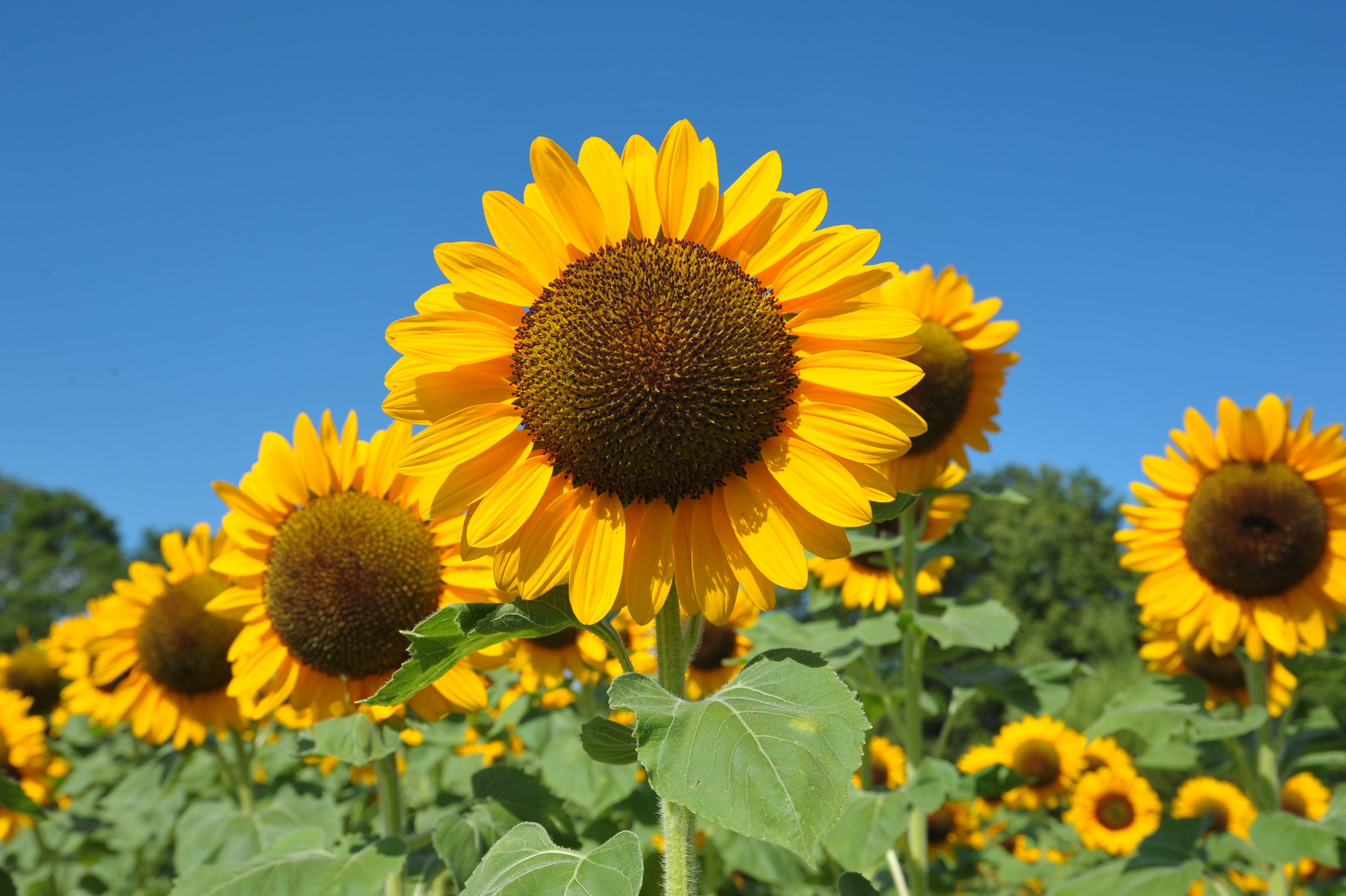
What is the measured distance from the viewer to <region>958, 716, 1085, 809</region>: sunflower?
8016 millimetres

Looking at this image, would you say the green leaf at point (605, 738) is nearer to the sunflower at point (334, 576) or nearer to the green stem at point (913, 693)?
the sunflower at point (334, 576)

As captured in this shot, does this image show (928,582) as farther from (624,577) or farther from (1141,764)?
(624,577)

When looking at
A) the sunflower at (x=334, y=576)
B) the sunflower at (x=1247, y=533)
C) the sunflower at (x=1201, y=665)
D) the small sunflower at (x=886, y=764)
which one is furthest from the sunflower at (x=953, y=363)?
the small sunflower at (x=886, y=764)

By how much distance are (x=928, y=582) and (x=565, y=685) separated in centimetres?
241

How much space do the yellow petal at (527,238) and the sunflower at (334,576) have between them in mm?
878

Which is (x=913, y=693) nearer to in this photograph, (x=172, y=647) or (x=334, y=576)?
(x=334, y=576)

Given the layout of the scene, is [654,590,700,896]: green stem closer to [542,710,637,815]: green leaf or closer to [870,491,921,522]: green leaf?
[870,491,921,522]: green leaf

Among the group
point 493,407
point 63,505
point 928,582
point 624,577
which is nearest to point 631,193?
point 493,407

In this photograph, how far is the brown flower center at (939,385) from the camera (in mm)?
4223

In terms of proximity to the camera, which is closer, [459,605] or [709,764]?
[709,764]

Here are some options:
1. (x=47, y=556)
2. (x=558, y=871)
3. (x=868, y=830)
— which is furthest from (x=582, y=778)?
(x=47, y=556)

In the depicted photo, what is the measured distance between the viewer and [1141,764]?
5.34 metres

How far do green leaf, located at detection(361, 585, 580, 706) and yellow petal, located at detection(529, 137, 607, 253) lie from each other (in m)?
0.78

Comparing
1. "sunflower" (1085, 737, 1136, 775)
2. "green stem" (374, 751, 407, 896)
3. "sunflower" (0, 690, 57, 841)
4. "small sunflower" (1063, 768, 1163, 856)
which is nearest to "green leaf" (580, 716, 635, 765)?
"green stem" (374, 751, 407, 896)
